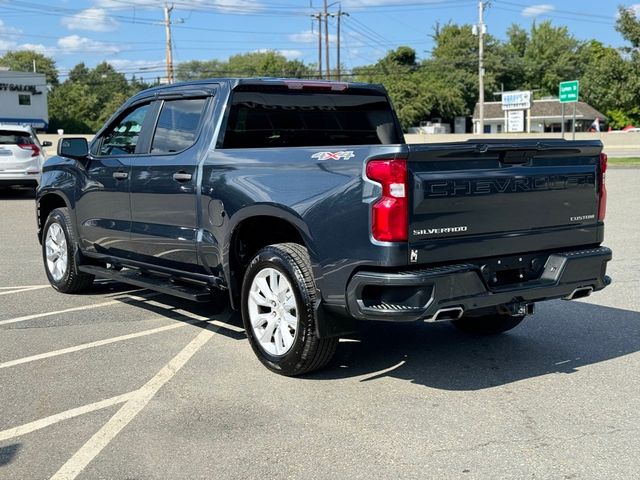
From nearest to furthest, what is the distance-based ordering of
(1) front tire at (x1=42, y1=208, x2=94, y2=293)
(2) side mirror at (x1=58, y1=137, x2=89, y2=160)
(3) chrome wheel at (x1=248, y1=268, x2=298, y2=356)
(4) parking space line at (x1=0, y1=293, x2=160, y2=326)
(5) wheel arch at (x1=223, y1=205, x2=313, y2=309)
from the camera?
(3) chrome wheel at (x1=248, y1=268, x2=298, y2=356), (5) wheel arch at (x1=223, y1=205, x2=313, y2=309), (4) parking space line at (x1=0, y1=293, x2=160, y2=326), (2) side mirror at (x1=58, y1=137, x2=89, y2=160), (1) front tire at (x1=42, y1=208, x2=94, y2=293)

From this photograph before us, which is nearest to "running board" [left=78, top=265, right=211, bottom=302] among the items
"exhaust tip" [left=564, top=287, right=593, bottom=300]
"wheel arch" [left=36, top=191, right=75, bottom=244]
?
"wheel arch" [left=36, top=191, right=75, bottom=244]

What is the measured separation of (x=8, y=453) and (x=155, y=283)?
256cm

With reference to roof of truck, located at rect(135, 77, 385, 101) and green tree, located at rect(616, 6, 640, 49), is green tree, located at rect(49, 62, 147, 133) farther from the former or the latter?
roof of truck, located at rect(135, 77, 385, 101)

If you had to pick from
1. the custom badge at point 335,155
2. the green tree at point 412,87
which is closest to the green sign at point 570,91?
the custom badge at point 335,155

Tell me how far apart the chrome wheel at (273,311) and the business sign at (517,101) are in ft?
227

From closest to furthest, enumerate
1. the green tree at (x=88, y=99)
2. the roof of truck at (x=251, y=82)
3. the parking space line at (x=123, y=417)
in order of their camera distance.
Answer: the parking space line at (x=123, y=417) < the roof of truck at (x=251, y=82) < the green tree at (x=88, y=99)

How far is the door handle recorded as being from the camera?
5.84m

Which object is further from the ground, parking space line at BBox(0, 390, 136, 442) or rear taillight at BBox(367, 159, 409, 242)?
rear taillight at BBox(367, 159, 409, 242)

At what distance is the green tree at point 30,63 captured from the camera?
126125mm

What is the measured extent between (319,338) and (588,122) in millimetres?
90723

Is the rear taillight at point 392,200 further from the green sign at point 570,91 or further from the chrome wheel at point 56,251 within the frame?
the green sign at point 570,91

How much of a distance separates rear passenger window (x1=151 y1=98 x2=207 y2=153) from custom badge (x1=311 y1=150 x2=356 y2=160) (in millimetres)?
1554

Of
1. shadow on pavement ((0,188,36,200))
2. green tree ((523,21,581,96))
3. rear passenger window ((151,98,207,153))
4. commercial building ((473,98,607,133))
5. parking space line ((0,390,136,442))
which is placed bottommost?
parking space line ((0,390,136,442))

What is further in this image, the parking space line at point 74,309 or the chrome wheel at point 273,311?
the parking space line at point 74,309
